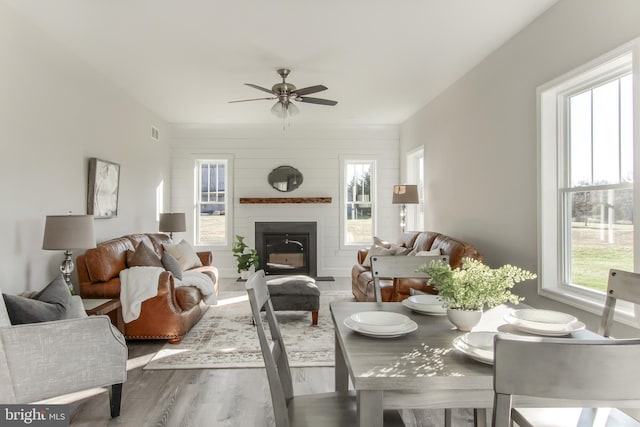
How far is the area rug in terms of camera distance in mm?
3305

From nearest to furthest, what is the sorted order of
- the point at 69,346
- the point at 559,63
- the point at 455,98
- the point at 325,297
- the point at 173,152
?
the point at 69,346
the point at 559,63
the point at 455,98
the point at 325,297
the point at 173,152

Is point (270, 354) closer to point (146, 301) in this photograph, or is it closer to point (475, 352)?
point (475, 352)

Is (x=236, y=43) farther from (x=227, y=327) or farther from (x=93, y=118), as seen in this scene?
(x=227, y=327)

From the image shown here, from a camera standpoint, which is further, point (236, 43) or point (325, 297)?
point (325, 297)

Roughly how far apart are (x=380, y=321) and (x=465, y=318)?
328mm

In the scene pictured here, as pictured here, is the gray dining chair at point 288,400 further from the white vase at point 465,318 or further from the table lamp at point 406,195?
the table lamp at point 406,195

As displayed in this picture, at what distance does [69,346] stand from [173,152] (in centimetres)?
568

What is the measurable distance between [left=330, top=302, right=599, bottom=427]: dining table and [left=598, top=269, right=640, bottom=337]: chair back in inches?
Result: 14.5

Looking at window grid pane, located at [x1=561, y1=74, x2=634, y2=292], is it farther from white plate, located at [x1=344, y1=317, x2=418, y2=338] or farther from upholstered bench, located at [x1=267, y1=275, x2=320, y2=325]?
upholstered bench, located at [x1=267, y1=275, x2=320, y2=325]

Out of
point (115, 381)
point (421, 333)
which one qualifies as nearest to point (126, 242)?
point (115, 381)

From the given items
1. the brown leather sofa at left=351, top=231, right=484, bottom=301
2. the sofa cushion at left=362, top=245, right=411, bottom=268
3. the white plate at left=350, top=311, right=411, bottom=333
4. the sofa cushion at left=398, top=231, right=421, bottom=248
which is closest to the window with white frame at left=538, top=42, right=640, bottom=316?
the brown leather sofa at left=351, top=231, right=484, bottom=301

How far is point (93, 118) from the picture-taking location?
451 cm

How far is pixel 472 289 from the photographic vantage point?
1513 mm

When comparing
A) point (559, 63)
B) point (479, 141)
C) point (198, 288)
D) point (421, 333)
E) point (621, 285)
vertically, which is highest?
point (559, 63)
